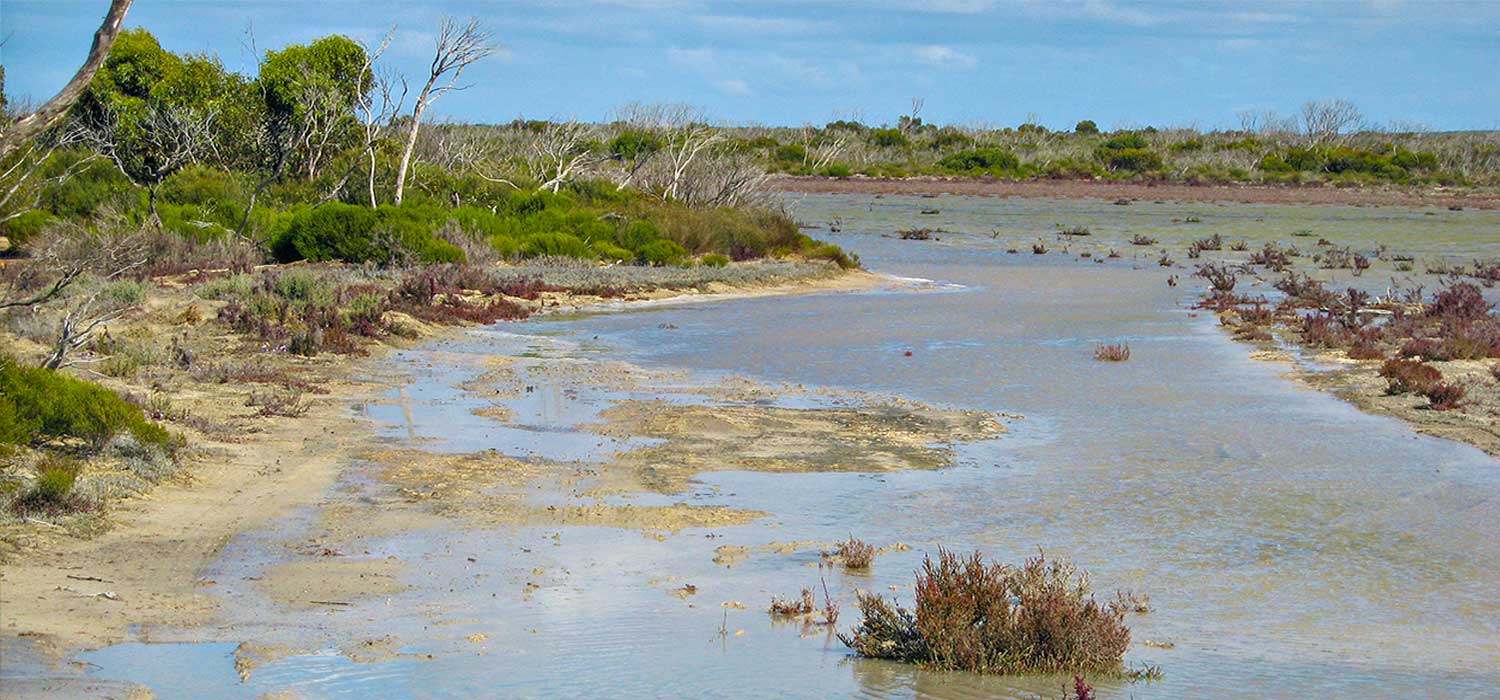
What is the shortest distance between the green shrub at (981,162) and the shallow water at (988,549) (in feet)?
235

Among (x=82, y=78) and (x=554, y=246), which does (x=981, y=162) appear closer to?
(x=554, y=246)

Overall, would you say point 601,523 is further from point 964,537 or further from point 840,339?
point 840,339

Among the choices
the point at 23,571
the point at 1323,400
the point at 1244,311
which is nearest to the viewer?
the point at 23,571

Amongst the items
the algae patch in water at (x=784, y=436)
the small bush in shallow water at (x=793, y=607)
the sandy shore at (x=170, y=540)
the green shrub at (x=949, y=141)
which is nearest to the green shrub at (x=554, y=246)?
the algae patch in water at (x=784, y=436)

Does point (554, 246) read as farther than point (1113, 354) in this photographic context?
Yes

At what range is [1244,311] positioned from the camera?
26.8 meters

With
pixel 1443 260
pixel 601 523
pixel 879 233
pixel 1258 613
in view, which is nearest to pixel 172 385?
pixel 601 523

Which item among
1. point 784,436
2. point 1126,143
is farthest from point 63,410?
point 1126,143

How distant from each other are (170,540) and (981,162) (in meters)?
86.2

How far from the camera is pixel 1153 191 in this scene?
3130 inches

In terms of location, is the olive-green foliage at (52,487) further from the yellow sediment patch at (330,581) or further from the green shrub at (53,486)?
the yellow sediment patch at (330,581)

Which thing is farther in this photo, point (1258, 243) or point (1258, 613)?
point (1258, 243)

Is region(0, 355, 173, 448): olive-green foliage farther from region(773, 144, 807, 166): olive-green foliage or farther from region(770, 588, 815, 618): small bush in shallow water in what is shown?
region(773, 144, 807, 166): olive-green foliage

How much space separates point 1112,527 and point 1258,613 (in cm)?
217
